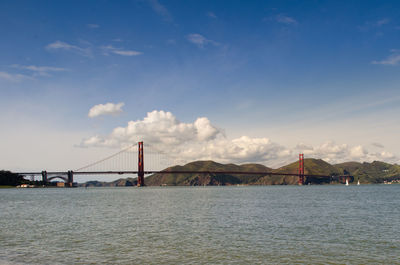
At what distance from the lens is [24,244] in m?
23.5

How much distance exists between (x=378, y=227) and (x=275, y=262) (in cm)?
1700

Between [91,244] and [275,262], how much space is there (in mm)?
12533

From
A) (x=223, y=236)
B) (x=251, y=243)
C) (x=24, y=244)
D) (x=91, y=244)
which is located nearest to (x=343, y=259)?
(x=251, y=243)

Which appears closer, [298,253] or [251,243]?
[298,253]

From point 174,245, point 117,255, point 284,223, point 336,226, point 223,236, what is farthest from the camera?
point 284,223

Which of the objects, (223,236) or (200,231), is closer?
(223,236)

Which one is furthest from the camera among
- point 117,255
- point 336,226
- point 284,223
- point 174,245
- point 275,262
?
point 284,223

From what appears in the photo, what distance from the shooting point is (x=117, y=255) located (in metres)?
19.9

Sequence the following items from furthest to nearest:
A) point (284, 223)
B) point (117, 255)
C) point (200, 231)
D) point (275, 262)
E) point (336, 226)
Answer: point (284, 223) → point (336, 226) → point (200, 231) → point (117, 255) → point (275, 262)

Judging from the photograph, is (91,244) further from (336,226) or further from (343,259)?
(336,226)

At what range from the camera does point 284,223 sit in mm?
32625

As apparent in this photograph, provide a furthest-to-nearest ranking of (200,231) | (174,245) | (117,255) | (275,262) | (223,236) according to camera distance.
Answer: (200,231), (223,236), (174,245), (117,255), (275,262)

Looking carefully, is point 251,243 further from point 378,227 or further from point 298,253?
point 378,227

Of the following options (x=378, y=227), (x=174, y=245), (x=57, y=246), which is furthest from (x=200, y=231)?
(x=378, y=227)
